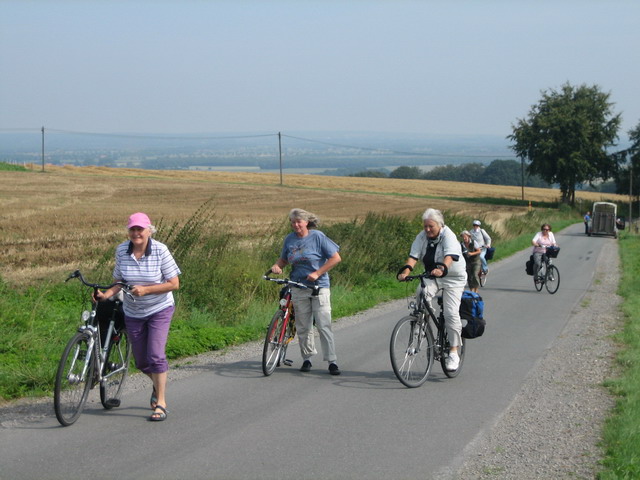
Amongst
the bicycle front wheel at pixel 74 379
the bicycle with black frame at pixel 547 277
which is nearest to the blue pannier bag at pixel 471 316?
the bicycle front wheel at pixel 74 379

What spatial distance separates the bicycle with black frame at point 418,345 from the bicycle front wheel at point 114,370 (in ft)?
8.54

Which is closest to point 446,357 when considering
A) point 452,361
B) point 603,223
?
point 452,361

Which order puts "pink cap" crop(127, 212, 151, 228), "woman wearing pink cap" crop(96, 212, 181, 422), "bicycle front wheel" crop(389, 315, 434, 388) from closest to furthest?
"pink cap" crop(127, 212, 151, 228) < "woman wearing pink cap" crop(96, 212, 181, 422) < "bicycle front wheel" crop(389, 315, 434, 388)

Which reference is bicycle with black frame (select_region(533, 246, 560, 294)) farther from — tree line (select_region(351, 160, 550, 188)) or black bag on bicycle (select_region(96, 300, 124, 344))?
tree line (select_region(351, 160, 550, 188))

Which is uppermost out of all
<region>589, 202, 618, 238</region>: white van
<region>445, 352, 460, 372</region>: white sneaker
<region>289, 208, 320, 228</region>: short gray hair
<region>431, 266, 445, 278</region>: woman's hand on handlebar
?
<region>289, 208, 320, 228</region>: short gray hair

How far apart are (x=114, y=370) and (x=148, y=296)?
31.2 inches

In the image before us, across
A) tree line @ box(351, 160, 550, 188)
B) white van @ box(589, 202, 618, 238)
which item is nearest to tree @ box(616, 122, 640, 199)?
white van @ box(589, 202, 618, 238)

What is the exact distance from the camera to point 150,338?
7043 mm

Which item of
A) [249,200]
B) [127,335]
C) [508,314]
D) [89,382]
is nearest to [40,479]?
[89,382]

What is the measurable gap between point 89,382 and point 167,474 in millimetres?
1603

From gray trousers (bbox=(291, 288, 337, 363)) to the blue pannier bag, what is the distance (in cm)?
148

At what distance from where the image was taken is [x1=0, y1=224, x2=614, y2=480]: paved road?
19.1ft

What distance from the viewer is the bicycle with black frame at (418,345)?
848cm

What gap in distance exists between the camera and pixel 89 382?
6.92m
